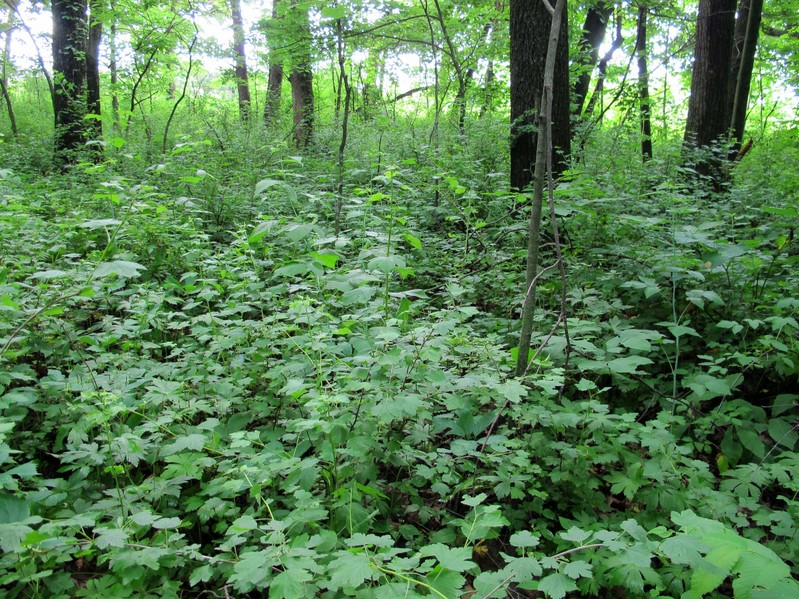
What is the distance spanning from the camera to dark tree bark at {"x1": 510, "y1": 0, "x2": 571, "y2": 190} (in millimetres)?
4695

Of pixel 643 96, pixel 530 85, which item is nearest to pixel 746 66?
pixel 643 96

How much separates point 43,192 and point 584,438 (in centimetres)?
662

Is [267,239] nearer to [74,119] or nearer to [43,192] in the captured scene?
[43,192]

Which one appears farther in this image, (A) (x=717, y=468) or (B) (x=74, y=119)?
(B) (x=74, y=119)

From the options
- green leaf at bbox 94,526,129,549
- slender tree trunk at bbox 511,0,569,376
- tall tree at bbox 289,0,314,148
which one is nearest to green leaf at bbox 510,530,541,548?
slender tree trunk at bbox 511,0,569,376

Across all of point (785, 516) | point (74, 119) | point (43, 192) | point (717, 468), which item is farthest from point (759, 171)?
point (74, 119)

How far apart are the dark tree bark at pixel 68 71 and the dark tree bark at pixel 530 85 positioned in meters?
7.19

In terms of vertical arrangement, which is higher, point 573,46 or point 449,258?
point 573,46

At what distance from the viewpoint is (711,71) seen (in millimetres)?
6973

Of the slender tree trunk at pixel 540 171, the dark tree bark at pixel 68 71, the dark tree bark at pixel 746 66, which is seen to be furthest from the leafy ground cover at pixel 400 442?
the dark tree bark at pixel 68 71

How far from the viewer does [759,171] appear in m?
6.52

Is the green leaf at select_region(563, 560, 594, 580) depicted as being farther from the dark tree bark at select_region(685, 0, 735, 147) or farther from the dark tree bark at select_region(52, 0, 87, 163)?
the dark tree bark at select_region(52, 0, 87, 163)

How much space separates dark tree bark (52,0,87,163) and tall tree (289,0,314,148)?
3.63 metres

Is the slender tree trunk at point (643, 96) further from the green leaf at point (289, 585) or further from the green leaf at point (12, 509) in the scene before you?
the green leaf at point (12, 509)
